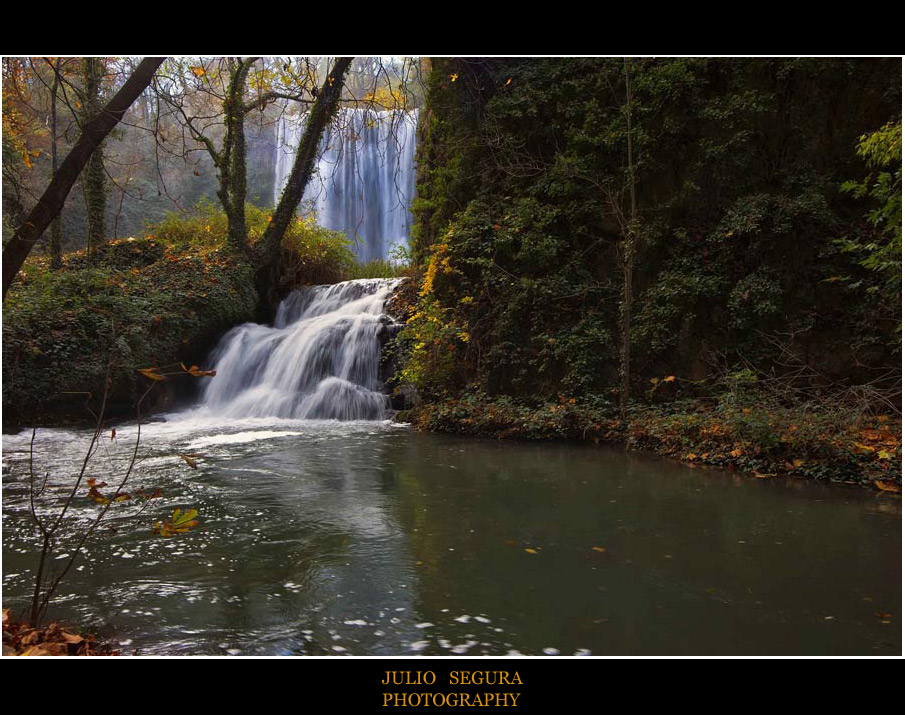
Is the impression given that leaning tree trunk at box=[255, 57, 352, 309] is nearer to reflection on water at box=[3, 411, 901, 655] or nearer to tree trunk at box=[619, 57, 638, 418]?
tree trunk at box=[619, 57, 638, 418]

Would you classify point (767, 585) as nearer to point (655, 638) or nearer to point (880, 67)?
point (655, 638)

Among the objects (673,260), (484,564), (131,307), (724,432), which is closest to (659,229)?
(673,260)

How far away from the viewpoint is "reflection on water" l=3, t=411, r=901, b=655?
10.8ft

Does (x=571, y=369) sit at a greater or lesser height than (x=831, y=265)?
lesser

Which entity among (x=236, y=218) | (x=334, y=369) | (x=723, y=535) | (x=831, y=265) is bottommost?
(x=723, y=535)

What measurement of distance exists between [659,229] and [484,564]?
314 inches

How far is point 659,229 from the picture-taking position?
10547 millimetres

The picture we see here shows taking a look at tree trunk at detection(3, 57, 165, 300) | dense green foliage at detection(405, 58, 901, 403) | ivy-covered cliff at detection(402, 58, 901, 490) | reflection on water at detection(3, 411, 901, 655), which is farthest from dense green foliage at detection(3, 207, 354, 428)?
dense green foliage at detection(405, 58, 901, 403)

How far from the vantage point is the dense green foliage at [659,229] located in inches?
365

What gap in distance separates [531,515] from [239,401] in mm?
9279

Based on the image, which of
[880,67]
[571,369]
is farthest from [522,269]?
[880,67]

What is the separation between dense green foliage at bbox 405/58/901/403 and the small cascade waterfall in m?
1.75

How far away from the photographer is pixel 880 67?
927cm
